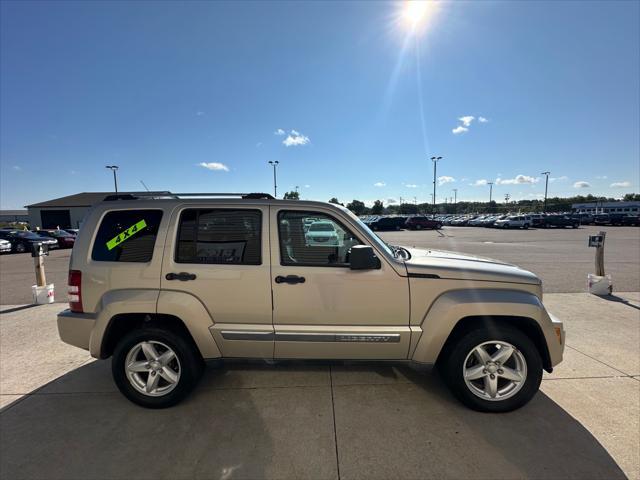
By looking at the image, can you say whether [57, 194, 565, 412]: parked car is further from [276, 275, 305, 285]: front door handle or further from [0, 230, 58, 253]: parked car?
[0, 230, 58, 253]: parked car

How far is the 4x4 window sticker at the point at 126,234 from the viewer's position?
281 cm

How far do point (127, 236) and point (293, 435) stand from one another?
2311 millimetres

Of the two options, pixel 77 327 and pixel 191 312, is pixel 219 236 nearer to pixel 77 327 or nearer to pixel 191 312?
pixel 191 312

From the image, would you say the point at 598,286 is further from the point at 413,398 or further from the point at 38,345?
the point at 38,345

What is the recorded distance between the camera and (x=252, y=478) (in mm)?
2049

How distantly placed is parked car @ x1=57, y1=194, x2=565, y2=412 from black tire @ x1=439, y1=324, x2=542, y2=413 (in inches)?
0.4

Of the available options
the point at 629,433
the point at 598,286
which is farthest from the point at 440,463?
the point at 598,286

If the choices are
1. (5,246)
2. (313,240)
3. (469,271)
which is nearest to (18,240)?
(5,246)

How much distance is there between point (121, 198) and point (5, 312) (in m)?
4.91

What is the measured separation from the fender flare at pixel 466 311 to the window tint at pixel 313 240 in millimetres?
918

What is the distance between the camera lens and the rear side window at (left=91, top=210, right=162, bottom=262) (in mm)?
2771

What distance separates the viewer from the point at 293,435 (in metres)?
2.43

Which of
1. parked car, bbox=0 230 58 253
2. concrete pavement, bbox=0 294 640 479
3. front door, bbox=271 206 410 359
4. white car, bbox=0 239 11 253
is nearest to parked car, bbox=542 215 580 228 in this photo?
concrete pavement, bbox=0 294 640 479

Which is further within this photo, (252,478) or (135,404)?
(135,404)
